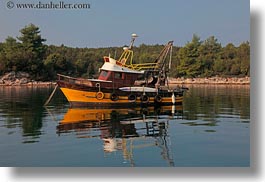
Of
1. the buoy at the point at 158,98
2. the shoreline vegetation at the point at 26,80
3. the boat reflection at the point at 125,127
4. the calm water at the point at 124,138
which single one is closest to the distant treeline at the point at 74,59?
the shoreline vegetation at the point at 26,80

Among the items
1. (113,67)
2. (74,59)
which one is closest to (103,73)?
(113,67)

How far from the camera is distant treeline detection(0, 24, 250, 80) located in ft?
98.9

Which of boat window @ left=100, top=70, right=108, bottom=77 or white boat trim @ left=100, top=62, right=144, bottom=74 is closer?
white boat trim @ left=100, top=62, right=144, bottom=74

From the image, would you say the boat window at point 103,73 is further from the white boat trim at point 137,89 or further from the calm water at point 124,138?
the calm water at point 124,138

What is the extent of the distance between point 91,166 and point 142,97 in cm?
831

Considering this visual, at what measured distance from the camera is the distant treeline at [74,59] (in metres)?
30.1

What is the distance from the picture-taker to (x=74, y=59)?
3067 centimetres

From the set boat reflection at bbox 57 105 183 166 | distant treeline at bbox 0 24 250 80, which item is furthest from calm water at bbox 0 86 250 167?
distant treeline at bbox 0 24 250 80

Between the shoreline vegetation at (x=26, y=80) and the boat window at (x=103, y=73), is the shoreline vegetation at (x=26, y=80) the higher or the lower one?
the higher one

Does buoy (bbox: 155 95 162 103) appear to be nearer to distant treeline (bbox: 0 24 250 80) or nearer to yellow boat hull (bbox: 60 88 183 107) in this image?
yellow boat hull (bbox: 60 88 183 107)

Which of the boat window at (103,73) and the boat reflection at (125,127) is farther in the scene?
the boat window at (103,73)

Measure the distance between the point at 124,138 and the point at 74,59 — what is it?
22.4 metres

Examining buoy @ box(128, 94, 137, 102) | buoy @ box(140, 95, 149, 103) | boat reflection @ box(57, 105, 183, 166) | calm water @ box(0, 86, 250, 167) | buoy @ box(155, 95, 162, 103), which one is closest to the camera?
calm water @ box(0, 86, 250, 167)

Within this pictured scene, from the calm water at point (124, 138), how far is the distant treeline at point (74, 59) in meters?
15.9
